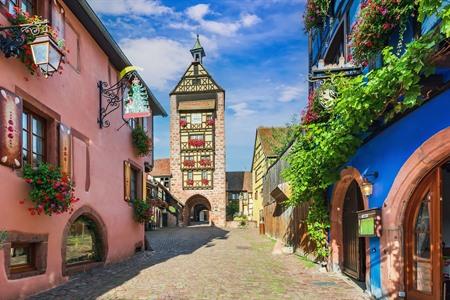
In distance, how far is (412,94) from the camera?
15.1ft

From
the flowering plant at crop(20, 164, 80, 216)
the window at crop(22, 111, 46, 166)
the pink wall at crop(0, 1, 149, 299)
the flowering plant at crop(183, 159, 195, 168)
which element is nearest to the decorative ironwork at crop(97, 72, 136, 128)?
the pink wall at crop(0, 1, 149, 299)

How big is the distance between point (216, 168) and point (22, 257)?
34.9m

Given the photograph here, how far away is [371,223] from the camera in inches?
262

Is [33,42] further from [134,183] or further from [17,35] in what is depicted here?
[134,183]

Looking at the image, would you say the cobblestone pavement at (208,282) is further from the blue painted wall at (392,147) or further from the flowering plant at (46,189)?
the flowering plant at (46,189)

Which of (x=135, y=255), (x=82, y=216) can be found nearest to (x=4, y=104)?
(x=82, y=216)

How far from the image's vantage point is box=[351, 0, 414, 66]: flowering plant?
223 inches

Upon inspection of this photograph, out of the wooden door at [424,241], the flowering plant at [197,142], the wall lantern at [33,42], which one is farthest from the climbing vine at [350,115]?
the flowering plant at [197,142]

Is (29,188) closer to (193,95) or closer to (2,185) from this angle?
(2,185)

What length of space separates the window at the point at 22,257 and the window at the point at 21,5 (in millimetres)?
3566

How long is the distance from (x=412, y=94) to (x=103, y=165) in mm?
8059

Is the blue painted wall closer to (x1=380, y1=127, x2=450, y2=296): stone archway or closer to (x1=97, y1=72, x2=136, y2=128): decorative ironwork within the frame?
(x1=380, y1=127, x2=450, y2=296): stone archway

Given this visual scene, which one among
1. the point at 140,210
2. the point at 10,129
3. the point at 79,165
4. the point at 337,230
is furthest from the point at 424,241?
the point at 140,210

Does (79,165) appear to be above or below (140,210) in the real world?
above
